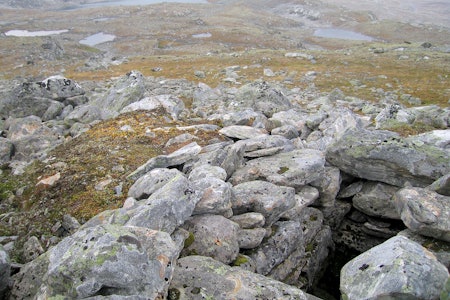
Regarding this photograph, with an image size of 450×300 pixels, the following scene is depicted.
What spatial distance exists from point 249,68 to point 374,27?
13168cm

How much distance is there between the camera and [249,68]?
6919 cm

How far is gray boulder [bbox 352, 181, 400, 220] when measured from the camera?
1777cm

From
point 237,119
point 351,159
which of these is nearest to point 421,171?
point 351,159

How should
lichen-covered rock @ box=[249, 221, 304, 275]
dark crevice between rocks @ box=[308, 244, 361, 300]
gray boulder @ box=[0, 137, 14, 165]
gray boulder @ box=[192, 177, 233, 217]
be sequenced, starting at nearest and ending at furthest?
gray boulder @ box=[192, 177, 233, 217], lichen-covered rock @ box=[249, 221, 304, 275], dark crevice between rocks @ box=[308, 244, 361, 300], gray boulder @ box=[0, 137, 14, 165]

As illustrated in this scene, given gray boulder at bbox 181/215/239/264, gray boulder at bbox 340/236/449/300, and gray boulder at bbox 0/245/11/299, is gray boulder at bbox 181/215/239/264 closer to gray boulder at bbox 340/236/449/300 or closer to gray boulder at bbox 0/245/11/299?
gray boulder at bbox 340/236/449/300

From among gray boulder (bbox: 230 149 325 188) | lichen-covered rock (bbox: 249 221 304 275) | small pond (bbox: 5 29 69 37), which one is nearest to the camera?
lichen-covered rock (bbox: 249 221 304 275)

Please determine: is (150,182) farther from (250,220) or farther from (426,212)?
(426,212)

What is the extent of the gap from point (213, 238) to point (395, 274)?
19.9 feet

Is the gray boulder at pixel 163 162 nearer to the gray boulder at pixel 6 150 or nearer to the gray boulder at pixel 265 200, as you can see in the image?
the gray boulder at pixel 265 200

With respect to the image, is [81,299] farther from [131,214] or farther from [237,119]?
[237,119]

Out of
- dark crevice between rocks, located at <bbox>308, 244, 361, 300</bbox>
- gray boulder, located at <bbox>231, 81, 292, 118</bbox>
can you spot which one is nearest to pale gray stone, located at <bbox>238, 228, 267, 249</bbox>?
dark crevice between rocks, located at <bbox>308, 244, 361, 300</bbox>

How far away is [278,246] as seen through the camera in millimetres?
15250

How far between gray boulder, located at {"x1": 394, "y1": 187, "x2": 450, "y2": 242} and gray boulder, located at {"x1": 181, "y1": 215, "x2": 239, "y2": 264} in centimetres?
688

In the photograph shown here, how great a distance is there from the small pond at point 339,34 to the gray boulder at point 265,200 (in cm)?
16437
